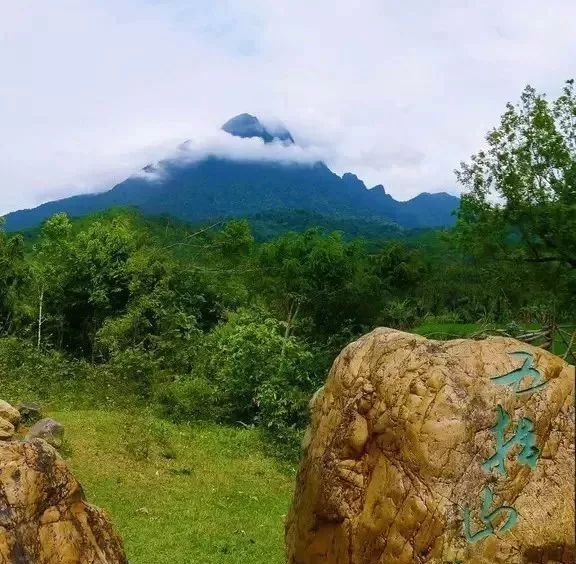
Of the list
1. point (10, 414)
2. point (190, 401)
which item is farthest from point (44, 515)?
point (190, 401)

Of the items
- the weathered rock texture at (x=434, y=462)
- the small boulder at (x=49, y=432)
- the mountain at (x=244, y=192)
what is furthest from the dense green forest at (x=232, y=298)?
the mountain at (x=244, y=192)

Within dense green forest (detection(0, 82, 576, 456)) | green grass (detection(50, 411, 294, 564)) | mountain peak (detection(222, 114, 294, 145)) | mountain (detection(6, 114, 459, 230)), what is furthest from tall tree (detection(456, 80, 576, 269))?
mountain peak (detection(222, 114, 294, 145))

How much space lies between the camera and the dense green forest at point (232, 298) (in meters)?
16.7

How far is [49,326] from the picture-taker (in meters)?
22.8

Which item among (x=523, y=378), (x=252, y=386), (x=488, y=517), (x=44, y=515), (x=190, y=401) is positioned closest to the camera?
(x=44, y=515)

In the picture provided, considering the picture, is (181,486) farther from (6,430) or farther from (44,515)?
(44,515)

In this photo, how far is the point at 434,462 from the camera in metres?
4.88

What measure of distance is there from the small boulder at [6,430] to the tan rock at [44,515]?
23.9ft

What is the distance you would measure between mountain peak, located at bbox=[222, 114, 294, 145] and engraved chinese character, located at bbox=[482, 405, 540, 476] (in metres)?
182

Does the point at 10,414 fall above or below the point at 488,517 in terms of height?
below

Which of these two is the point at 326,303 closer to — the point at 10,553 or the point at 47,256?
the point at 47,256

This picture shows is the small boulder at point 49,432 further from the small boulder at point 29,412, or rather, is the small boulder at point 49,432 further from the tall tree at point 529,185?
the tall tree at point 529,185

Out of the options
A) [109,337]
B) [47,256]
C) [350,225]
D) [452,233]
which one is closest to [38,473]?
[109,337]

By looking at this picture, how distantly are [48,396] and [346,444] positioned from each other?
42.5ft
